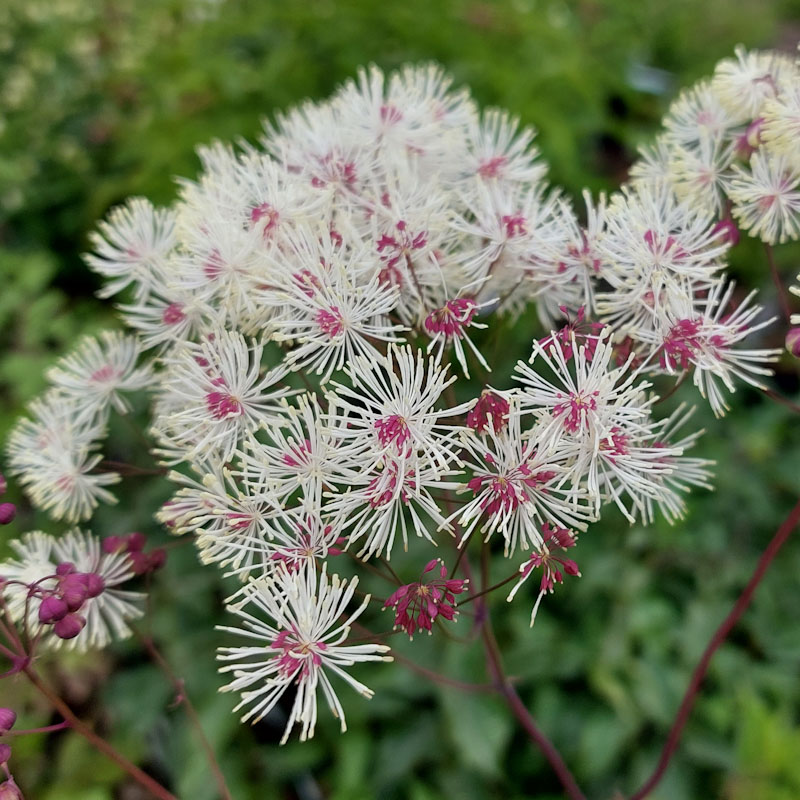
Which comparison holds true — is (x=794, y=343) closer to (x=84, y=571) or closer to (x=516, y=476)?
(x=516, y=476)

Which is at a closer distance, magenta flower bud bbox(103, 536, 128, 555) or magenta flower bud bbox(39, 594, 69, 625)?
magenta flower bud bbox(39, 594, 69, 625)

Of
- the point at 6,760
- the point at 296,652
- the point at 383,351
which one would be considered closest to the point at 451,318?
the point at 383,351

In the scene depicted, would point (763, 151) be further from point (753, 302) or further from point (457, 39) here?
point (457, 39)

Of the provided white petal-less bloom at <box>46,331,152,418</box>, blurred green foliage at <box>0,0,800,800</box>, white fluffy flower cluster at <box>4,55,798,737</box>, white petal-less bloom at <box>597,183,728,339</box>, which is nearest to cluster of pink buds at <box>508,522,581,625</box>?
white fluffy flower cluster at <box>4,55,798,737</box>

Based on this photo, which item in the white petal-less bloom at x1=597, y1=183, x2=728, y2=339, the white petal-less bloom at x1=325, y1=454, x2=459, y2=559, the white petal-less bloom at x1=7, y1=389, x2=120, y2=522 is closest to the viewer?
the white petal-less bloom at x1=325, y1=454, x2=459, y2=559

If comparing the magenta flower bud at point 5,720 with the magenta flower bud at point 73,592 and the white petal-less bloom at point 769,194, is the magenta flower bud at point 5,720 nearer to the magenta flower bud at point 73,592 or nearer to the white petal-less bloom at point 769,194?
the magenta flower bud at point 73,592

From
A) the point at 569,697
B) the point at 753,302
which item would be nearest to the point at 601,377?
the point at 569,697

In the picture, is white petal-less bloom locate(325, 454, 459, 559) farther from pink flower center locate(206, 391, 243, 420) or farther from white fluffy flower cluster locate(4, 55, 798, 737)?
pink flower center locate(206, 391, 243, 420)
